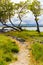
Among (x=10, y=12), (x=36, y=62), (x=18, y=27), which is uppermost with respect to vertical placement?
(x=36, y=62)

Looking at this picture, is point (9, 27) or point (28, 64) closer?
point (28, 64)

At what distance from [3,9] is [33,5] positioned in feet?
28.5

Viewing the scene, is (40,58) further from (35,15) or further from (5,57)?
(35,15)

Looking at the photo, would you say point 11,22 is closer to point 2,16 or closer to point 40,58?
point 2,16

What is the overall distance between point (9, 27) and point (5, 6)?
5.78 meters

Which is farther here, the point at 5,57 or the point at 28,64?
the point at 5,57

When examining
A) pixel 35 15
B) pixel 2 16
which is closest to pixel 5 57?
pixel 2 16

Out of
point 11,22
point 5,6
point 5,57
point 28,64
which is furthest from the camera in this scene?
point 11,22

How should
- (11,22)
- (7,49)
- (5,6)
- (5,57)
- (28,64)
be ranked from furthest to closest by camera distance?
(11,22), (5,6), (7,49), (5,57), (28,64)

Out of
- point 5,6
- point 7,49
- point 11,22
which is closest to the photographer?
point 7,49

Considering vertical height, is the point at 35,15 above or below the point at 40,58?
below

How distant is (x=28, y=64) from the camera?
20.7m

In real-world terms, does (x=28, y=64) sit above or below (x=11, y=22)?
above

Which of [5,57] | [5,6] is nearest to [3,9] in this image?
[5,6]
